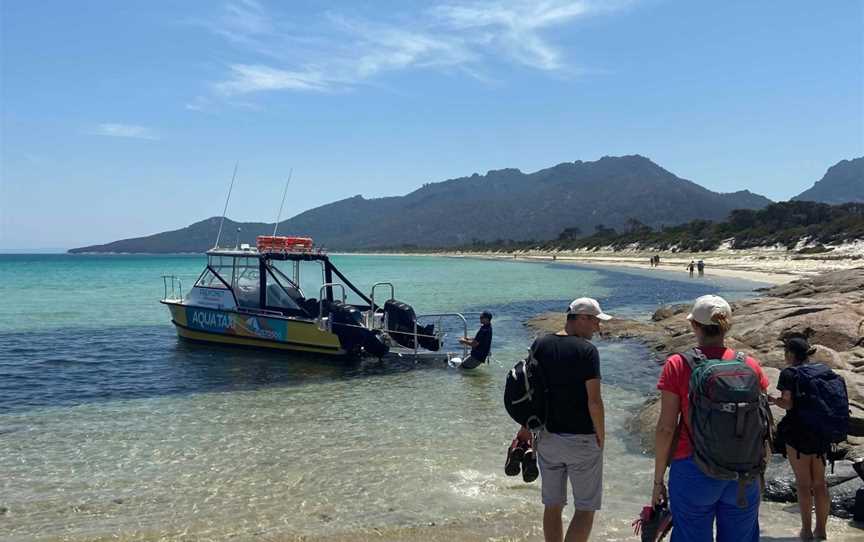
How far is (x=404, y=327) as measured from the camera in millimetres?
16672

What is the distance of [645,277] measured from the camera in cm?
5297

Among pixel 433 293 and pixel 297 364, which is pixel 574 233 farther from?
pixel 297 364

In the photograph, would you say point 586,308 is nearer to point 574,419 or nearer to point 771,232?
point 574,419

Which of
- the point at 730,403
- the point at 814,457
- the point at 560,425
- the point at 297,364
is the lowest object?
the point at 297,364

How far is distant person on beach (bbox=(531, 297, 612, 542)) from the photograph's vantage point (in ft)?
14.6

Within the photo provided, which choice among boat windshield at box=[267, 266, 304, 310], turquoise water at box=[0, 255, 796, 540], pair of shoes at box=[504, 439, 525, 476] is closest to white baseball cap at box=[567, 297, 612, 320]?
pair of shoes at box=[504, 439, 525, 476]

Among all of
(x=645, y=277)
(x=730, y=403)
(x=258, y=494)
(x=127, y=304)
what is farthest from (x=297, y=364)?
(x=645, y=277)

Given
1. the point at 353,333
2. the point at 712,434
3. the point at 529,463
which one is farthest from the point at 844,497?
the point at 353,333

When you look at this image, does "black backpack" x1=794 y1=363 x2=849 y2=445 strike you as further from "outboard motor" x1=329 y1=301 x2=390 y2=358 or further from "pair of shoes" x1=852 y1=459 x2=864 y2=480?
"outboard motor" x1=329 y1=301 x2=390 y2=358

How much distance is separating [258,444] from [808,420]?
7112 mm

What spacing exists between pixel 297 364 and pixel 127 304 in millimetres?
22671

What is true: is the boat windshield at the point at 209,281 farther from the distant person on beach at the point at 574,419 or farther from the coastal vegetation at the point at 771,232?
the coastal vegetation at the point at 771,232

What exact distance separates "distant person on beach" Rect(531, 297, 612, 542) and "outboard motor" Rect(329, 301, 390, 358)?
→ 11.3 metres

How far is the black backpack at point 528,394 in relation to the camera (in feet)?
14.9
